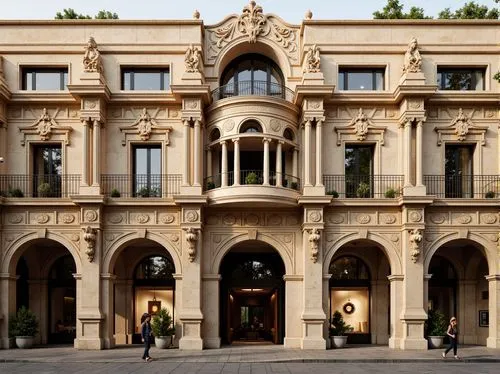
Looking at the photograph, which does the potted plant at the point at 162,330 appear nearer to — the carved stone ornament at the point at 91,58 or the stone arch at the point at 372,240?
the stone arch at the point at 372,240

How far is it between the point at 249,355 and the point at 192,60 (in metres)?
13.3

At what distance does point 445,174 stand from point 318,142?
6.35 m

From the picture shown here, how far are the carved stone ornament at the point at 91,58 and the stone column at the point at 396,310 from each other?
16.6 metres

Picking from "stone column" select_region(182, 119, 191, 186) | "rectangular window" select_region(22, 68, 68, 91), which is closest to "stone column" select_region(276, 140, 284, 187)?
"stone column" select_region(182, 119, 191, 186)

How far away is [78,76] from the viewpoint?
27391 mm

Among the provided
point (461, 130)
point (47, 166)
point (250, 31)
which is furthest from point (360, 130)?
point (47, 166)

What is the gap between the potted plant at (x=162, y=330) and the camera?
84.2 feet

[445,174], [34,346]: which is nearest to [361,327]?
[445,174]

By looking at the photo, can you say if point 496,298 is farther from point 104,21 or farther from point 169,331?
point 104,21

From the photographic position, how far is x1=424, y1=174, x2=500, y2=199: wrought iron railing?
2669 centimetres

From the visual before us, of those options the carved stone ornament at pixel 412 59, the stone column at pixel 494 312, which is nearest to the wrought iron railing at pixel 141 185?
the carved stone ornament at pixel 412 59

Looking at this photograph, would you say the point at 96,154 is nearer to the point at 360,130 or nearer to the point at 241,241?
the point at 241,241

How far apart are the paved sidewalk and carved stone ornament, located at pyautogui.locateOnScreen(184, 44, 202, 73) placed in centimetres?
1253

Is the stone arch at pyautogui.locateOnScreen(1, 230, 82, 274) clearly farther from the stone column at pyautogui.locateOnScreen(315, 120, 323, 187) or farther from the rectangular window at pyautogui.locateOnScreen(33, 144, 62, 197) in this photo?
the stone column at pyautogui.locateOnScreen(315, 120, 323, 187)
